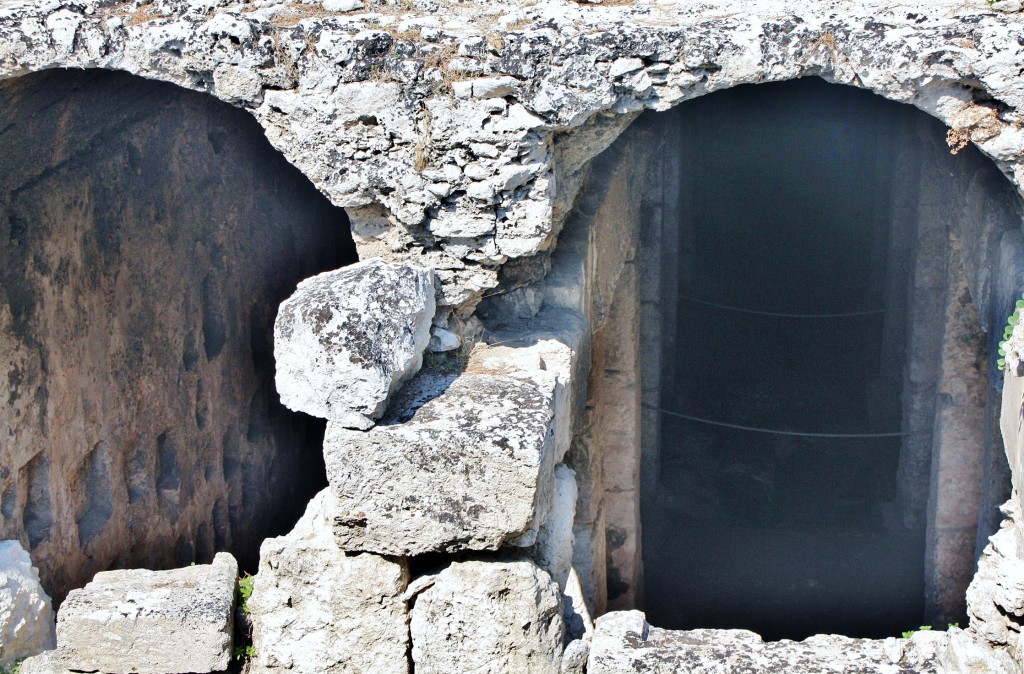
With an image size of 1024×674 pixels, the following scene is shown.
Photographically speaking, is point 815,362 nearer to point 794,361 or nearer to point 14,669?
point 794,361

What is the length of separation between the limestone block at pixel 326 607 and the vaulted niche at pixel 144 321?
63.2 inches

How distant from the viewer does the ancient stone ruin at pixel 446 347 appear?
390cm

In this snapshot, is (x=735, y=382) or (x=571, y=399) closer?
(x=571, y=399)

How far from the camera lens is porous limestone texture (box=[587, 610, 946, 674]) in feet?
12.5

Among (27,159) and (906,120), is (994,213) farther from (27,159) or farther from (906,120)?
(27,159)

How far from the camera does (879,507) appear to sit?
25.7 feet

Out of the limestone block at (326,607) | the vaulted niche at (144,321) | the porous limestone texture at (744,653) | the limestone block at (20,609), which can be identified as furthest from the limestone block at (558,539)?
the vaulted niche at (144,321)

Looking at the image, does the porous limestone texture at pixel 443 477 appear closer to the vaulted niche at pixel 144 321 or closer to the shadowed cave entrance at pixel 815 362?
the vaulted niche at pixel 144 321

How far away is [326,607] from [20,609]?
1464 mm

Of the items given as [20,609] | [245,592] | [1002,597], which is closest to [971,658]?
[1002,597]

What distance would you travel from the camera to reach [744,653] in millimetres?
3875

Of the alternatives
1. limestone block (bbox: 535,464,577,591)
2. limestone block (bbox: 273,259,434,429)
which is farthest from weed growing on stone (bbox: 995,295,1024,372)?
limestone block (bbox: 273,259,434,429)

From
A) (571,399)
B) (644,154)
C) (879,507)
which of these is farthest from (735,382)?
(571,399)

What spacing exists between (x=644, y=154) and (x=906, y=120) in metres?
2.14
